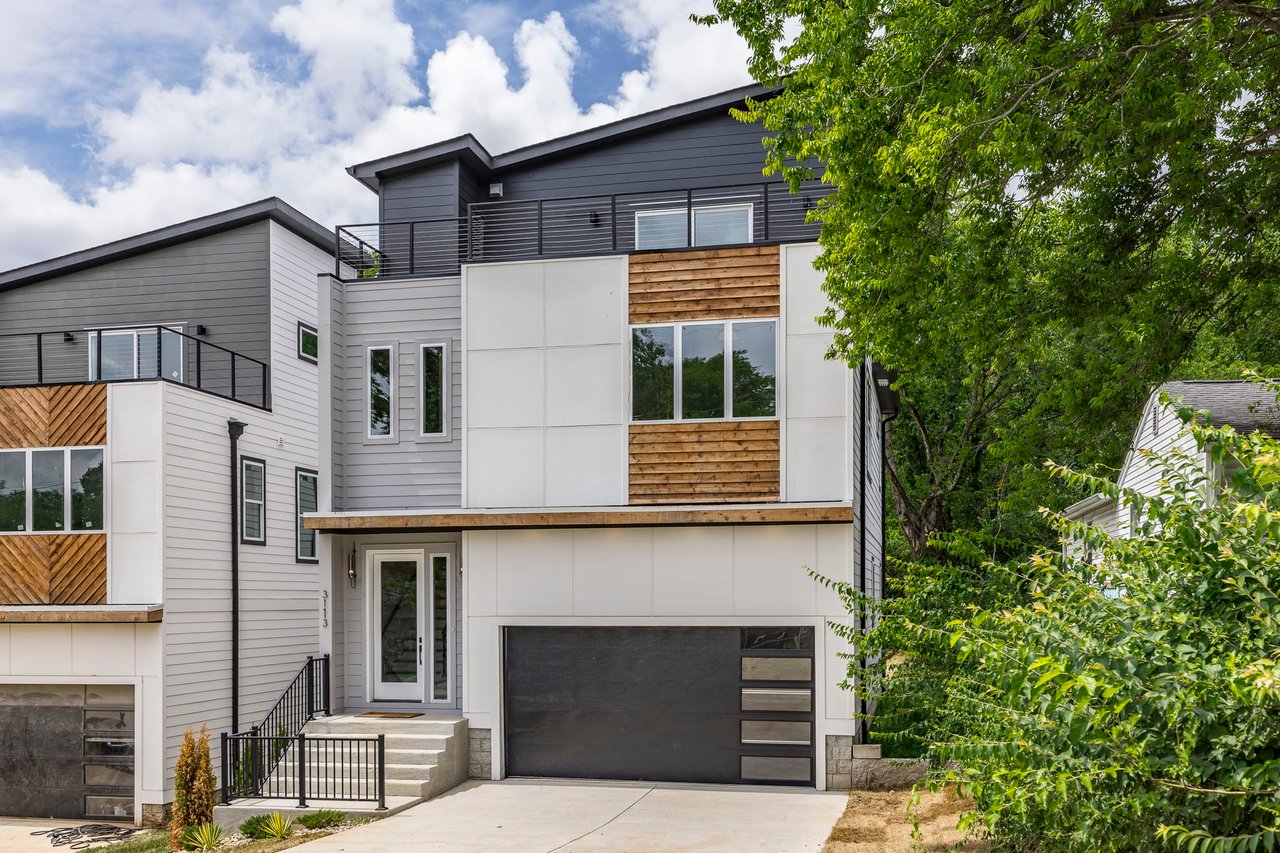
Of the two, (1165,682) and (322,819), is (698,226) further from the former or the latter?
(1165,682)

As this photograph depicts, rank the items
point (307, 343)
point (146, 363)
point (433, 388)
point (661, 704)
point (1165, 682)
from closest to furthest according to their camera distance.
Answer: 1. point (1165, 682)
2. point (661, 704)
3. point (433, 388)
4. point (146, 363)
5. point (307, 343)

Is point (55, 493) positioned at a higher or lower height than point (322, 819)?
higher

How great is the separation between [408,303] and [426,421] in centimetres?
176

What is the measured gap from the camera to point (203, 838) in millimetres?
12266

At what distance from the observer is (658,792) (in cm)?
1323

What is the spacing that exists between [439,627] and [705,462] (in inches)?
190

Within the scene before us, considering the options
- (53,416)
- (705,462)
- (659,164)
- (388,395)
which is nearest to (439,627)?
(388,395)

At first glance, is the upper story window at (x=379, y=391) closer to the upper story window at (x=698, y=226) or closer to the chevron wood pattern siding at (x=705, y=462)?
the chevron wood pattern siding at (x=705, y=462)

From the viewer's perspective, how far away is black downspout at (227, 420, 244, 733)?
1692 cm

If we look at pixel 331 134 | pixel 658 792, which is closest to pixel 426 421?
pixel 658 792


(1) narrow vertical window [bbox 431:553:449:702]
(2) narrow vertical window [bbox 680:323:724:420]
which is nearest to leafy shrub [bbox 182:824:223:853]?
(1) narrow vertical window [bbox 431:553:449:702]

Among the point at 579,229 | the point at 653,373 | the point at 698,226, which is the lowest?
the point at 653,373

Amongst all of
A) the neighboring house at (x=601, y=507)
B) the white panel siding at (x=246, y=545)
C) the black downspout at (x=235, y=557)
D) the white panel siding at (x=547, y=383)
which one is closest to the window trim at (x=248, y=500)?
the white panel siding at (x=246, y=545)

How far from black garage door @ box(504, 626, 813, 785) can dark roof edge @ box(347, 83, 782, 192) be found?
8.26 meters
